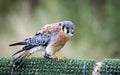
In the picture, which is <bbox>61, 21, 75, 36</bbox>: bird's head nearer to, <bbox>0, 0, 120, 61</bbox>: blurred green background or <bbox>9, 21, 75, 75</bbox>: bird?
<bbox>9, 21, 75, 75</bbox>: bird

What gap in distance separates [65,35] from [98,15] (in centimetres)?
734

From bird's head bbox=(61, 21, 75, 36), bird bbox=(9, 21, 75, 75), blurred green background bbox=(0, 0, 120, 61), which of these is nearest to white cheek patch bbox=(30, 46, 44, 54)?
bird bbox=(9, 21, 75, 75)

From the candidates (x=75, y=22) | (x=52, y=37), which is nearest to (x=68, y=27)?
(x=52, y=37)

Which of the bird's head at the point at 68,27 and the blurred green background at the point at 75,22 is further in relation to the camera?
the blurred green background at the point at 75,22

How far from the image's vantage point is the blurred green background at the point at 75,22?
651 inches

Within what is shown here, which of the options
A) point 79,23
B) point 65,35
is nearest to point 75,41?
point 79,23

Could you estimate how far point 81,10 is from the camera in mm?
Answer: 16766

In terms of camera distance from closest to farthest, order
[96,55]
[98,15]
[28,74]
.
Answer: [28,74], [96,55], [98,15]

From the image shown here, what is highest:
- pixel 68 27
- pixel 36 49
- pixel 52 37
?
pixel 68 27

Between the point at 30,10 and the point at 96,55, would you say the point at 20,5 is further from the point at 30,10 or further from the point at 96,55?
the point at 96,55

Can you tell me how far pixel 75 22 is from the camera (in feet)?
55.1

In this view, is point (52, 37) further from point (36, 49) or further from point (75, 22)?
point (75, 22)

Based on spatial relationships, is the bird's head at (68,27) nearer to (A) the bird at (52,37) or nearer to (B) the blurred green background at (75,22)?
(A) the bird at (52,37)

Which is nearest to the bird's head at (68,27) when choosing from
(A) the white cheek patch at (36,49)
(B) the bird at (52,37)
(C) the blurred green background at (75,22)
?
(B) the bird at (52,37)
